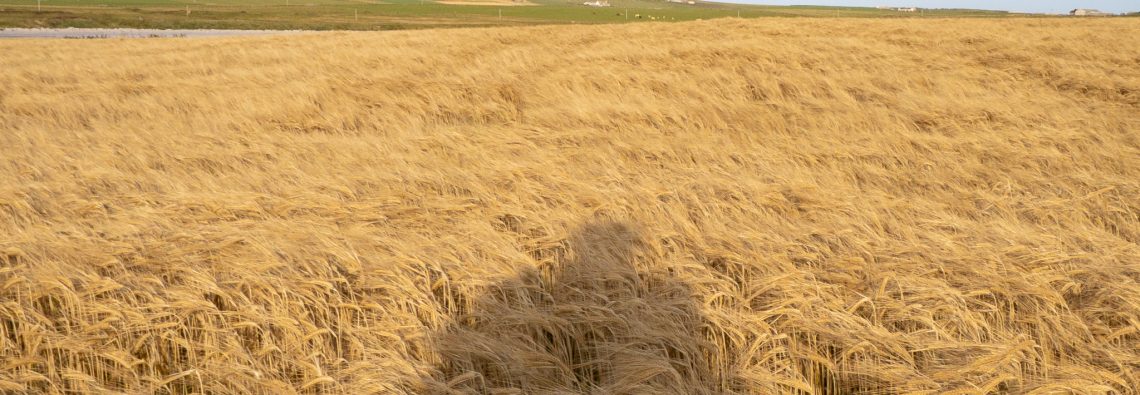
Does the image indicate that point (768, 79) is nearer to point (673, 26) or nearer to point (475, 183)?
point (475, 183)

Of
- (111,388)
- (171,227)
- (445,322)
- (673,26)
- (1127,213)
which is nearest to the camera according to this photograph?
(111,388)

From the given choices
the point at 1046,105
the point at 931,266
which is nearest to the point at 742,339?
the point at 931,266

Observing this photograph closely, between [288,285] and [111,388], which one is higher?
[288,285]

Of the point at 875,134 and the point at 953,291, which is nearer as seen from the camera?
the point at 953,291

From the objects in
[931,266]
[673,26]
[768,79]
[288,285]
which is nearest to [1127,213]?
[931,266]

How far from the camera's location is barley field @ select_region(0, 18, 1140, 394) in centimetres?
291

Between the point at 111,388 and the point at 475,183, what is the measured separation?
211cm

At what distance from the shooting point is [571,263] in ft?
11.4

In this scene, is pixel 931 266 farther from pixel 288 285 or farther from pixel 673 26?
pixel 673 26

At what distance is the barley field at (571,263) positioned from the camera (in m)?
2.91

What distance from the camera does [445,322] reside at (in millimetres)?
3119

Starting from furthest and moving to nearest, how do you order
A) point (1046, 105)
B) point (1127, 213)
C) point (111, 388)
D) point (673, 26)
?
point (673, 26) < point (1046, 105) < point (1127, 213) < point (111, 388)

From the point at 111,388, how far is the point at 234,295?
1.65 feet

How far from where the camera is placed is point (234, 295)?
3143mm
